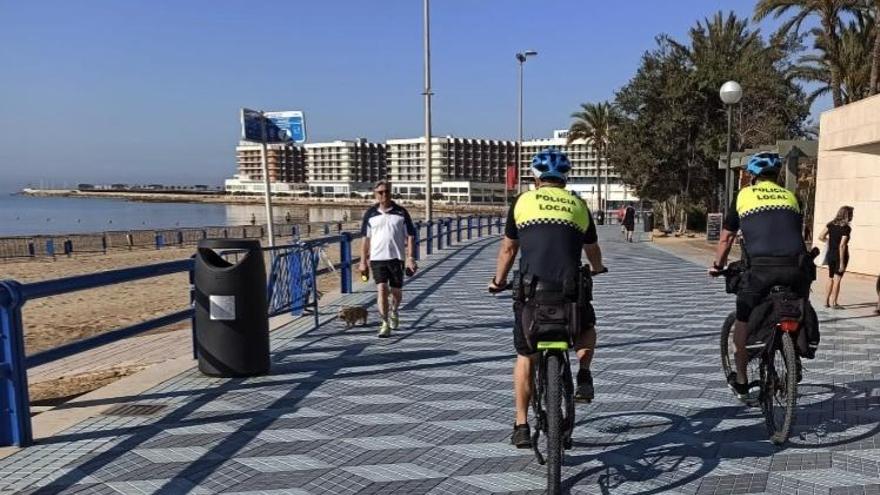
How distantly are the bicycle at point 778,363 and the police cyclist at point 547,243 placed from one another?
129 cm

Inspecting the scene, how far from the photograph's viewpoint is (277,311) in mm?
8336

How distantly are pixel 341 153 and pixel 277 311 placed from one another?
18796cm

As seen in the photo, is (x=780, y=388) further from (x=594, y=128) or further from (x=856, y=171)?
(x=594, y=128)

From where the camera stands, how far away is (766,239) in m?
4.23

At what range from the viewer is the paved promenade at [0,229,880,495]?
378 centimetres

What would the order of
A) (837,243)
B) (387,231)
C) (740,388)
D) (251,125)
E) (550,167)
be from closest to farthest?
(550,167) → (740,388) → (387,231) → (251,125) → (837,243)

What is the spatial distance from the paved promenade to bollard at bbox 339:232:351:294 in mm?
3424

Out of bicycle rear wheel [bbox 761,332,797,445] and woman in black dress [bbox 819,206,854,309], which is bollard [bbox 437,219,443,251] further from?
bicycle rear wheel [bbox 761,332,797,445]

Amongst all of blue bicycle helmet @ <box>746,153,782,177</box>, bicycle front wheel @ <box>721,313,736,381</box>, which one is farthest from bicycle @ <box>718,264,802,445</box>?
blue bicycle helmet @ <box>746,153,782,177</box>

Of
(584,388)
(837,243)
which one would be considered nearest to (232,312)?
(584,388)

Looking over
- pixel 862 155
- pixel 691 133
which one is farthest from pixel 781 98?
pixel 862 155

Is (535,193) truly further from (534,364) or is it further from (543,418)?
(543,418)

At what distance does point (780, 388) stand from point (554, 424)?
76.1 inches

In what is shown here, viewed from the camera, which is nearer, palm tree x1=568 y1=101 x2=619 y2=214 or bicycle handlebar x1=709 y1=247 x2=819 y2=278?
bicycle handlebar x1=709 y1=247 x2=819 y2=278
